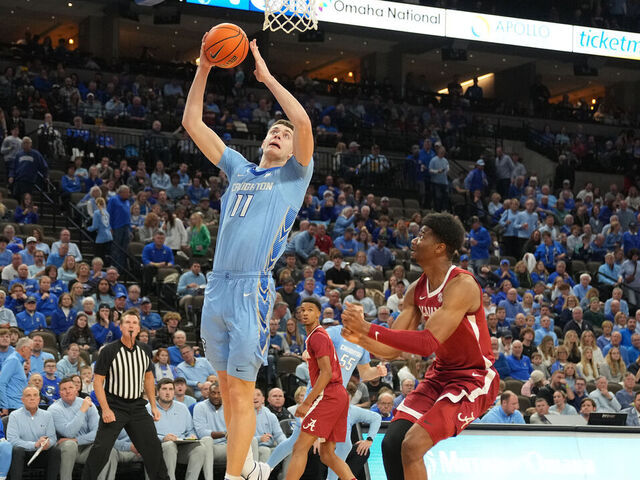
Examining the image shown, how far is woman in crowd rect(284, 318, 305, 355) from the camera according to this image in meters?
13.9

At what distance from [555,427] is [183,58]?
96.1 feet

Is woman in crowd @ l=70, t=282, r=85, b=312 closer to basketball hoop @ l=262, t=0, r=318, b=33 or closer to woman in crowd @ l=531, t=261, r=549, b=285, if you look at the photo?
basketball hoop @ l=262, t=0, r=318, b=33

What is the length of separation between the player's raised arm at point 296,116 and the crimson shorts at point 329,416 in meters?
3.63

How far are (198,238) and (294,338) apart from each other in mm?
3405

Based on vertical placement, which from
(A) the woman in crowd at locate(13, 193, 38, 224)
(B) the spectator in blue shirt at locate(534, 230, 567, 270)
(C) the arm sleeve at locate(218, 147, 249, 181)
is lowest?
(B) the spectator in blue shirt at locate(534, 230, 567, 270)

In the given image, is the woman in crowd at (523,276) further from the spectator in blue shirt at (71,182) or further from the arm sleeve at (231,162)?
the arm sleeve at (231,162)

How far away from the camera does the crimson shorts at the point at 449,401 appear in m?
5.71

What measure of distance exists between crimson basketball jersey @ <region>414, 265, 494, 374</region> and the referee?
4.66 m

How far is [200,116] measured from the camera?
A: 6.29 meters

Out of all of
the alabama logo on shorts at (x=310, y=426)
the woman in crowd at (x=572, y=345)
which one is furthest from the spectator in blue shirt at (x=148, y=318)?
the woman in crowd at (x=572, y=345)

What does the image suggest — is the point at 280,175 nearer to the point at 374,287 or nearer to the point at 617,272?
the point at 374,287

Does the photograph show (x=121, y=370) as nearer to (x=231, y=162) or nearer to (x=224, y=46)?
(x=231, y=162)

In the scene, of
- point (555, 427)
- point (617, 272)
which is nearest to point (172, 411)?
point (555, 427)

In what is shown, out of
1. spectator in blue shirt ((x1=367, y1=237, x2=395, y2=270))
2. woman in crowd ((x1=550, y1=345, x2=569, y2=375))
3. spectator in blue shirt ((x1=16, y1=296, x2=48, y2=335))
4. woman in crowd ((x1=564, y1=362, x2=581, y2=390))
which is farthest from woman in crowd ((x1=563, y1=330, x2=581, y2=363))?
spectator in blue shirt ((x1=16, y1=296, x2=48, y2=335))
